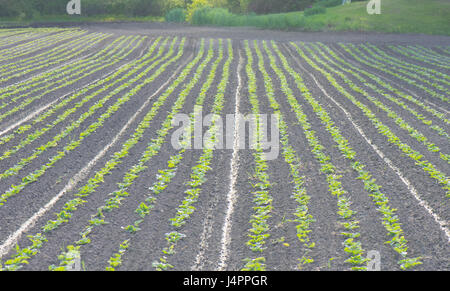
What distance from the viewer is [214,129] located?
1320 centimetres

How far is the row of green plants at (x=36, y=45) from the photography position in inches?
1054

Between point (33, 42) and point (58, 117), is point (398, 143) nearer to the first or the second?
point (58, 117)

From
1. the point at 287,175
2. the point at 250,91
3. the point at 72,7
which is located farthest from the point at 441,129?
the point at 72,7

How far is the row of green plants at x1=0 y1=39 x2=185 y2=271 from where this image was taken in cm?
684

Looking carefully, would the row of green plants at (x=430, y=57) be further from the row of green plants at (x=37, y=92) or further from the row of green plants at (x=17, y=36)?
the row of green plants at (x=17, y=36)

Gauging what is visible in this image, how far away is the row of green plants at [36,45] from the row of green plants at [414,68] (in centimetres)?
2100

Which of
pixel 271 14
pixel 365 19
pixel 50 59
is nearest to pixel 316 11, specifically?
pixel 271 14

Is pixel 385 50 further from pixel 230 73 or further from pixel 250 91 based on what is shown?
pixel 250 91

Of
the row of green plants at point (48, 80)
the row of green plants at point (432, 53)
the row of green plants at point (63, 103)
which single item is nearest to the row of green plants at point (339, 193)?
the row of green plants at point (63, 103)

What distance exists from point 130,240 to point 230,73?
15503 mm

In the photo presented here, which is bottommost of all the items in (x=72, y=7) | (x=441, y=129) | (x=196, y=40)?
(x=441, y=129)

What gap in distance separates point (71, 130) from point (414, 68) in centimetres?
1760

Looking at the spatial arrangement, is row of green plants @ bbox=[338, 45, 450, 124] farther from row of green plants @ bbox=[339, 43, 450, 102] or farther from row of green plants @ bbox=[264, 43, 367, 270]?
row of green plants @ bbox=[264, 43, 367, 270]

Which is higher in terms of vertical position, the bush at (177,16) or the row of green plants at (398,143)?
the bush at (177,16)
